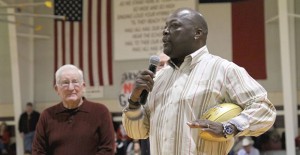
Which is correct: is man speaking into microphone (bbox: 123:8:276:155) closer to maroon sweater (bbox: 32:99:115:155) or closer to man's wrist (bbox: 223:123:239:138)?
man's wrist (bbox: 223:123:239:138)

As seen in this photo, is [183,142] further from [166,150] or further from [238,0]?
[238,0]

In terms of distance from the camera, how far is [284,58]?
14.1 metres

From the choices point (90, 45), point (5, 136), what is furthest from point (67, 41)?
point (5, 136)

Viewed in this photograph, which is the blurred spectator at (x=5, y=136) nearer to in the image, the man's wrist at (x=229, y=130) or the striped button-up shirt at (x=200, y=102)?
the striped button-up shirt at (x=200, y=102)

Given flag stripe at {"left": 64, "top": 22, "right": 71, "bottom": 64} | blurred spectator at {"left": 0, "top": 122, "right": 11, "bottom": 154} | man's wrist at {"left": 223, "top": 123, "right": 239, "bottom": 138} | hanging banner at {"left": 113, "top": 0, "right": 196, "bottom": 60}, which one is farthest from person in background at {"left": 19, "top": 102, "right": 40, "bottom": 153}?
man's wrist at {"left": 223, "top": 123, "right": 239, "bottom": 138}

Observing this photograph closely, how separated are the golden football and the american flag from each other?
570 inches

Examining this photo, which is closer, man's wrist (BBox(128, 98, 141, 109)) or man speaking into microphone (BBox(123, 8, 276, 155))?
man speaking into microphone (BBox(123, 8, 276, 155))

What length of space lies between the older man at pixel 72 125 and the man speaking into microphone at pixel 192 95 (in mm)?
1289

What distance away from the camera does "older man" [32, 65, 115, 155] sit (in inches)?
170

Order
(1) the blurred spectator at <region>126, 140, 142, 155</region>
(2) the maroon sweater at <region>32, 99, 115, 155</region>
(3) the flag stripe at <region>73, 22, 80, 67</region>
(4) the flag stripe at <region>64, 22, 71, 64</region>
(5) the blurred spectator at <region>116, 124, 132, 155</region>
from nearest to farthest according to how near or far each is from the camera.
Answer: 1. (2) the maroon sweater at <region>32, 99, 115, 155</region>
2. (1) the blurred spectator at <region>126, 140, 142, 155</region>
3. (5) the blurred spectator at <region>116, 124, 132, 155</region>
4. (3) the flag stripe at <region>73, 22, 80, 67</region>
5. (4) the flag stripe at <region>64, 22, 71, 64</region>

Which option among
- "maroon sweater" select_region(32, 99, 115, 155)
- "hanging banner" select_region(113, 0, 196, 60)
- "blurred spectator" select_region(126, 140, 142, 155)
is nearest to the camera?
"maroon sweater" select_region(32, 99, 115, 155)

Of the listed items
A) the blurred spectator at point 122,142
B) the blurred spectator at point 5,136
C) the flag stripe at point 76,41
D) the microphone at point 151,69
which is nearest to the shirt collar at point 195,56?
the microphone at point 151,69

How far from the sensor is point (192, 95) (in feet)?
9.64

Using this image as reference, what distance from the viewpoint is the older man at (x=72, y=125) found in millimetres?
4309
